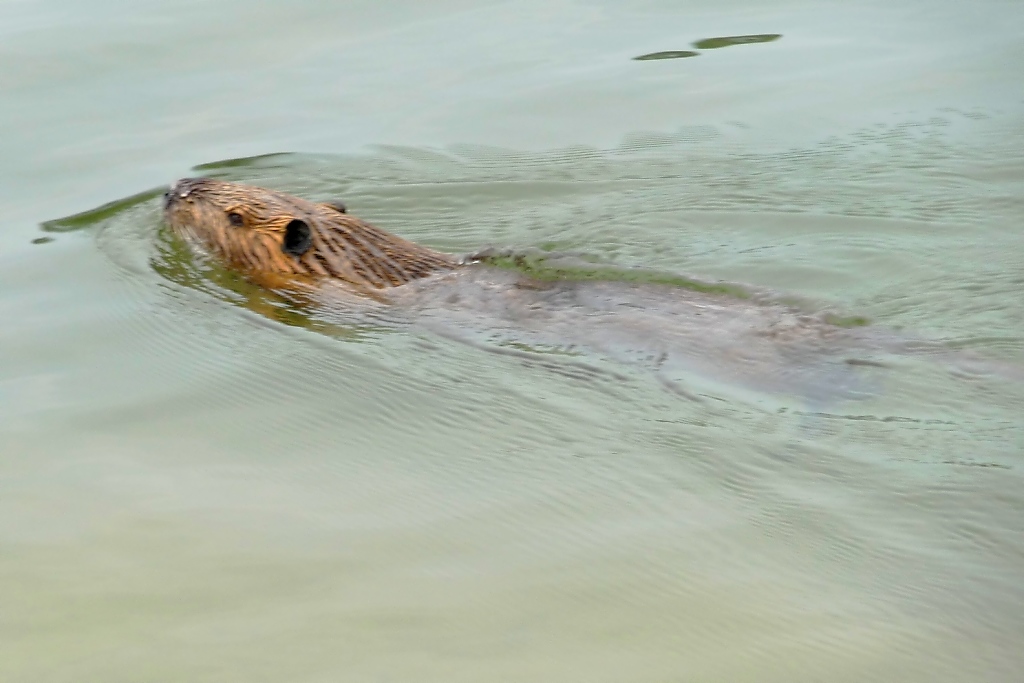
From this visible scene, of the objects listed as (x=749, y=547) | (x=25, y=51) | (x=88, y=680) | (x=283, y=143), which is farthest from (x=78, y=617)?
(x=25, y=51)

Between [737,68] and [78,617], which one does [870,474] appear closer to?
[78,617]

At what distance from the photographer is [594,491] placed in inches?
160

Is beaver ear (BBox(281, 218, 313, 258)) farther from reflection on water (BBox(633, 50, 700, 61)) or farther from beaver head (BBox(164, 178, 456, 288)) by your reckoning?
reflection on water (BBox(633, 50, 700, 61))

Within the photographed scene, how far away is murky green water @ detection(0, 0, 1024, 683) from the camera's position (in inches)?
132

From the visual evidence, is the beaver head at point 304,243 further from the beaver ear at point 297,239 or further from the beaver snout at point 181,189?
the beaver snout at point 181,189

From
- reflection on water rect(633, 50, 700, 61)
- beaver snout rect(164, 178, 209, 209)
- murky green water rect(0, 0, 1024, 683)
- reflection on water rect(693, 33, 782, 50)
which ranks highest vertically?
reflection on water rect(693, 33, 782, 50)

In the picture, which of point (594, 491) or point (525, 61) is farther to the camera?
point (525, 61)

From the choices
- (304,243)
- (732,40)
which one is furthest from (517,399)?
(732,40)

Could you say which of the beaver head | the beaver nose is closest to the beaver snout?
the beaver nose

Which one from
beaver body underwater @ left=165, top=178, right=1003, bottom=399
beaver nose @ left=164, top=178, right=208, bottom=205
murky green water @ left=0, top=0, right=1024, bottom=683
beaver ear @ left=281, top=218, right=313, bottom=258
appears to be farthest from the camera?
beaver nose @ left=164, top=178, right=208, bottom=205

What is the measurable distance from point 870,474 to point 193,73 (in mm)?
6657

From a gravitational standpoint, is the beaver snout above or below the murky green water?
above

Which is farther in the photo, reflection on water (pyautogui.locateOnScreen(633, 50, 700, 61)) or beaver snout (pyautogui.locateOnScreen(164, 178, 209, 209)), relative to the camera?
reflection on water (pyautogui.locateOnScreen(633, 50, 700, 61))

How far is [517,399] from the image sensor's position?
188 inches
